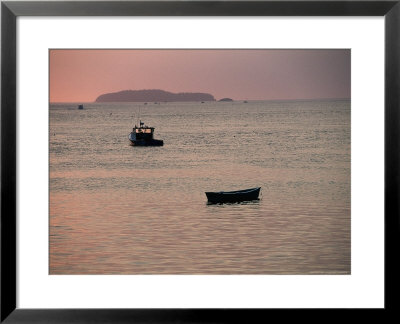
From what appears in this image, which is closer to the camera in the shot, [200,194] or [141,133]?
[200,194]

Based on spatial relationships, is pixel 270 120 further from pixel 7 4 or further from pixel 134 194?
pixel 7 4

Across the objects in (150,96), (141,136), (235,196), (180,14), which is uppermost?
(180,14)

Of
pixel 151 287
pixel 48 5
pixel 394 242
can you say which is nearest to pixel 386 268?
pixel 394 242

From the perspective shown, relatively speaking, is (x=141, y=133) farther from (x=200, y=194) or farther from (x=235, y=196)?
(x=235, y=196)

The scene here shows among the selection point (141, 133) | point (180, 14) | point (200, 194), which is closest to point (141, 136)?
point (141, 133)

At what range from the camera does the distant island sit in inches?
235

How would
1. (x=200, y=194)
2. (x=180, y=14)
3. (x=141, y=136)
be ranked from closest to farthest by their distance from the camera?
(x=180, y=14) → (x=200, y=194) → (x=141, y=136)

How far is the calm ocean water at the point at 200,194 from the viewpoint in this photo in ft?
14.1

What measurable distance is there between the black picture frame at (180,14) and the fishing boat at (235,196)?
283 centimetres

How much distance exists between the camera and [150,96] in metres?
6.12

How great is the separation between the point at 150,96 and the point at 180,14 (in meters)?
2.62

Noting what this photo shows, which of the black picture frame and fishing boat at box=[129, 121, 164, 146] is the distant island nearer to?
fishing boat at box=[129, 121, 164, 146]

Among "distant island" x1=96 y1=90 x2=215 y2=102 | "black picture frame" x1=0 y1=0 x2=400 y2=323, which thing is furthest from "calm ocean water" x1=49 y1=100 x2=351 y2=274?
"black picture frame" x1=0 y1=0 x2=400 y2=323

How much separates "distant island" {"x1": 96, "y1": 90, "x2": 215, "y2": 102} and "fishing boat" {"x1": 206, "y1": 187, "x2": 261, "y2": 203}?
37.7 inches
